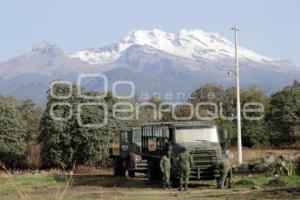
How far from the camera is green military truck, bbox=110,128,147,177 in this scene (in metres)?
29.4

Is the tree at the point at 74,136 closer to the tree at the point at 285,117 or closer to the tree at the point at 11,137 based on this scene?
the tree at the point at 11,137

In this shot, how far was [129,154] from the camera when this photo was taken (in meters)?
30.4

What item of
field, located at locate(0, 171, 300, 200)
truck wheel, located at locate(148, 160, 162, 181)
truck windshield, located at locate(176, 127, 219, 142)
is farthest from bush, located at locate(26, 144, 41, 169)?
truck windshield, located at locate(176, 127, 219, 142)

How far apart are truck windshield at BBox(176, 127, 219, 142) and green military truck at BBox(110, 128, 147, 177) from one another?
5584 millimetres

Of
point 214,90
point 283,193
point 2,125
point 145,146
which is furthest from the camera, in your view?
point 214,90

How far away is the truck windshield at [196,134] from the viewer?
23.9 metres

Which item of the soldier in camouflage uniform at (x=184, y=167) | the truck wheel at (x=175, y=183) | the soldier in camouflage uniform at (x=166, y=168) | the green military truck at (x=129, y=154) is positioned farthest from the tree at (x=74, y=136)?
the soldier in camouflage uniform at (x=184, y=167)

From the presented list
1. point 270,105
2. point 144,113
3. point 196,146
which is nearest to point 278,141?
point 270,105

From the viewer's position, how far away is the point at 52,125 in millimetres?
42969

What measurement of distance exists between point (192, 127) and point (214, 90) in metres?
47.3

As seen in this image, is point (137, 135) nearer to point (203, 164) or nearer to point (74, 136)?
point (203, 164)

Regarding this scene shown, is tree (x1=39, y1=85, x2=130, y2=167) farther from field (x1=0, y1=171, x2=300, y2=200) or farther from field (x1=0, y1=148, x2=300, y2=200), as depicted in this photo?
field (x1=0, y1=171, x2=300, y2=200)

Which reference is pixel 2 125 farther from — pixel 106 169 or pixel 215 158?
pixel 215 158

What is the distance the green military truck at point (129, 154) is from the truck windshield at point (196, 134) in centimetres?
558
